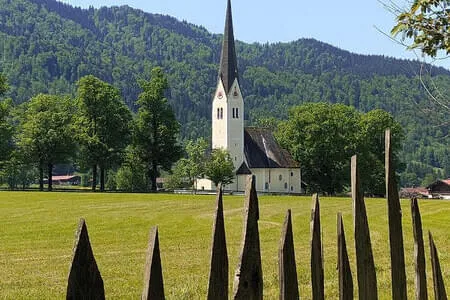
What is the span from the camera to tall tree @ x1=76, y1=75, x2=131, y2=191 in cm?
6438

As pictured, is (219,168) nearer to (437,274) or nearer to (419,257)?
(437,274)

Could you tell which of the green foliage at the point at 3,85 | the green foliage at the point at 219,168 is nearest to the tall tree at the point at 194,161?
the green foliage at the point at 219,168

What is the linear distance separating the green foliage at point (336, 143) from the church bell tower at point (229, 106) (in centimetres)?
679

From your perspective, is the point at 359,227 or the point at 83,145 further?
the point at 83,145

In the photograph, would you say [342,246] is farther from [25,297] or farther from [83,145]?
[83,145]

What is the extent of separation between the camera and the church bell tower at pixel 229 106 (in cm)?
7906

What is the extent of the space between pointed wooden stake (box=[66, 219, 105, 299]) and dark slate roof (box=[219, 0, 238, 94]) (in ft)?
256

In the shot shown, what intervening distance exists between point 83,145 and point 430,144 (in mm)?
140592

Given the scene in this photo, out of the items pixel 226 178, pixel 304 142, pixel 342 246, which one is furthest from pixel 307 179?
pixel 342 246

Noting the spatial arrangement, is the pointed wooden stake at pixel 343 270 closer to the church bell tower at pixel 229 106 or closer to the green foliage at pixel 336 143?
the green foliage at pixel 336 143

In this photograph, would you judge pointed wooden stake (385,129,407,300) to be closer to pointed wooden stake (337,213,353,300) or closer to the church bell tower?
pointed wooden stake (337,213,353,300)

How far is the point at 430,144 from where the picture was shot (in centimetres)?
18462

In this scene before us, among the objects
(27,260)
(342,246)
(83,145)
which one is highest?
(83,145)

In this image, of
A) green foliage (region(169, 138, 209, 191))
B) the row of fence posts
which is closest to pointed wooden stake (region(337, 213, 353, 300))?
the row of fence posts
